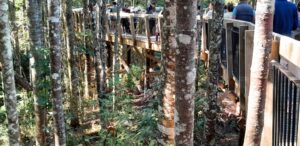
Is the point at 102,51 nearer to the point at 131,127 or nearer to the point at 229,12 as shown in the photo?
the point at 131,127

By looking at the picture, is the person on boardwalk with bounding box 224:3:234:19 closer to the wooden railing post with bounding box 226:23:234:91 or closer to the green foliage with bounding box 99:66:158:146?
the wooden railing post with bounding box 226:23:234:91

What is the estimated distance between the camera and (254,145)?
13.0ft

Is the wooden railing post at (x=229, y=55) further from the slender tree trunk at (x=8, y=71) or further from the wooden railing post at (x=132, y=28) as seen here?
the wooden railing post at (x=132, y=28)

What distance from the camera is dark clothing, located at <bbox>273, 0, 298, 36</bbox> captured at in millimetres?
6719

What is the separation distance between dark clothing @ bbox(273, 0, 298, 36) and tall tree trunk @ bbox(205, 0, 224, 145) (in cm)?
142

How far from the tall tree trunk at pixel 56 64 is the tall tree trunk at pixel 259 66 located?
141 inches

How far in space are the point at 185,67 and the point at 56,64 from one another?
3924 millimetres

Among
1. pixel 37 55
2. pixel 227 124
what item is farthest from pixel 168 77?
pixel 227 124

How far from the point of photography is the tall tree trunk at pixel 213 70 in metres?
8.06

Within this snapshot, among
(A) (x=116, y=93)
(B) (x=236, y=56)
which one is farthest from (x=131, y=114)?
(B) (x=236, y=56)

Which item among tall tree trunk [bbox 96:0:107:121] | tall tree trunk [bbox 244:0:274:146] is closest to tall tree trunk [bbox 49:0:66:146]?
tall tree trunk [bbox 244:0:274:146]

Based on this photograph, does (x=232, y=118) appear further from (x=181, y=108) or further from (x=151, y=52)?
(x=151, y=52)

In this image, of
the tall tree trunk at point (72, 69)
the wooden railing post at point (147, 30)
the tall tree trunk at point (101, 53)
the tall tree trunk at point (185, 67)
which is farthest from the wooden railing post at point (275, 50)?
the wooden railing post at point (147, 30)

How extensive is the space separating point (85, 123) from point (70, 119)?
74 cm
